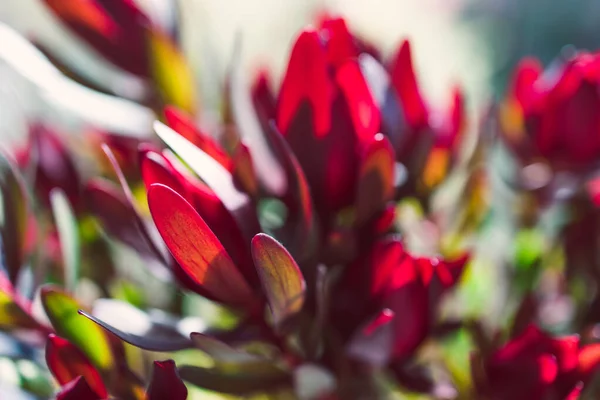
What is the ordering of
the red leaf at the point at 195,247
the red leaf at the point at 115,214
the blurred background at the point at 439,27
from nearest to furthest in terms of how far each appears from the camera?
the red leaf at the point at 195,247
the red leaf at the point at 115,214
the blurred background at the point at 439,27

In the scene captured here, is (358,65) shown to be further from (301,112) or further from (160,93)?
(160,93)

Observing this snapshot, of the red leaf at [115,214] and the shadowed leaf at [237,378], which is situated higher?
the red leaf at [115,214]

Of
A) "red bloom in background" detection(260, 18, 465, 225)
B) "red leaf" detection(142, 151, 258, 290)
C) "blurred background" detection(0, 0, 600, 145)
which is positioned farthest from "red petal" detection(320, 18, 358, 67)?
"blurred background" detection(0, 0, 600, 145)

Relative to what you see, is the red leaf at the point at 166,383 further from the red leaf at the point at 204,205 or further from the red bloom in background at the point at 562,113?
the red bloom in background at the point at 562,113

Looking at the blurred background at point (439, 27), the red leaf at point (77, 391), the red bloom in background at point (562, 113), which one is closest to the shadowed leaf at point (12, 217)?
the red leaf at point (77, 391)

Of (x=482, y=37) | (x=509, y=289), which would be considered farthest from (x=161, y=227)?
(x=482, y=37)

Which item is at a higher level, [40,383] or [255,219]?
[255,219]

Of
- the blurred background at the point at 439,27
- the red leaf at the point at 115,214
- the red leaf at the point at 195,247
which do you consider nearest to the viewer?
the red leaf at the point at 195,247
